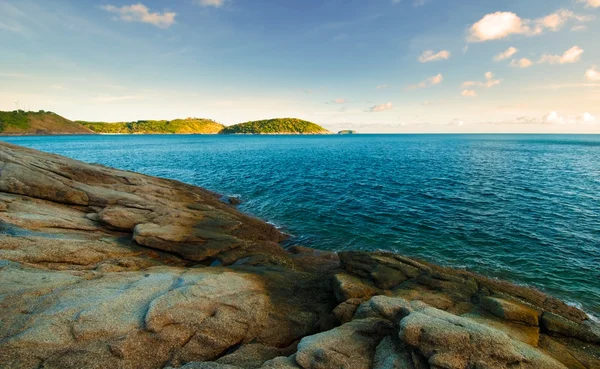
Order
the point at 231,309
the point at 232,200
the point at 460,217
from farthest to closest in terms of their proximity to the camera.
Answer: the point at 232,200
the point at 460,217
the point at 231,309

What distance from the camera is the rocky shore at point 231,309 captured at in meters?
9.27

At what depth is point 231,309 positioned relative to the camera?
12.8 meters

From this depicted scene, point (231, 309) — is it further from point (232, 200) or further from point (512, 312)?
point (232, 200)

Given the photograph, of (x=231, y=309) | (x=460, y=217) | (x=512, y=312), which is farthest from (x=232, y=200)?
(x=512, y=312)

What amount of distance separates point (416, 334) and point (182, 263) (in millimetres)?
16977

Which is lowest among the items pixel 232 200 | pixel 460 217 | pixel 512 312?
pixel 460 217

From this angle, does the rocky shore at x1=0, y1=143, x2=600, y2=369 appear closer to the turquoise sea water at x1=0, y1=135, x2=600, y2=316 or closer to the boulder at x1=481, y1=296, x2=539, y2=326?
the boulder at x1=481, y1=296, x2=539, y2=326

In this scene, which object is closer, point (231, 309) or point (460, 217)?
point (231, 309)

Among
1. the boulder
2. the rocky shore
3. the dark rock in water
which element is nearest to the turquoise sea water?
the dark rock in water

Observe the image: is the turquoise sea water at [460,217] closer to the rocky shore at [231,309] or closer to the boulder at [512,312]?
the rocky shore at [231,309]

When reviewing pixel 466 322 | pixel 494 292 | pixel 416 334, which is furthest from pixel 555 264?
pixel 416 334

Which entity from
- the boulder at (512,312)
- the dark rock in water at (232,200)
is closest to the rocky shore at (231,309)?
the boulder at (512,312)

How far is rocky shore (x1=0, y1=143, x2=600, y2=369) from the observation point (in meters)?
9.27

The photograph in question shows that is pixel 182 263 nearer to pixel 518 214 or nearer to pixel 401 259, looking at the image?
pixel 401 259
